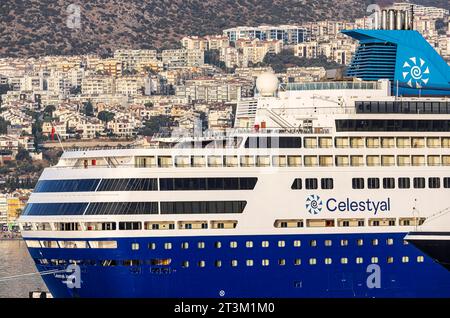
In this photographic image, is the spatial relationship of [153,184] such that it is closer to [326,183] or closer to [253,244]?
[253,244]

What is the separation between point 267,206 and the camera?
27.5 meters

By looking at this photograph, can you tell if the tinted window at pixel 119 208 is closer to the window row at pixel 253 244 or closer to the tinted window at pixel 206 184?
the tinted window at pixel 206 184

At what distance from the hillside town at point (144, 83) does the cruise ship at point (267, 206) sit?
7018cm

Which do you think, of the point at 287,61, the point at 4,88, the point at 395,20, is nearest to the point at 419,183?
the point at 395,20

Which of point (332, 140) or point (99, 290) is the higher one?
point (332, 140)

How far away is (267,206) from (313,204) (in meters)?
1.03

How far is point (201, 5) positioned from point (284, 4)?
10.9m

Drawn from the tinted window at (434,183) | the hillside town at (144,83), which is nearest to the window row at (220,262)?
the tinted window at (434,183)

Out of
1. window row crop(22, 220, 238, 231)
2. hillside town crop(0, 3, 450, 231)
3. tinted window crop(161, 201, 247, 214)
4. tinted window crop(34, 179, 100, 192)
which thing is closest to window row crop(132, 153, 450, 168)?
tinted window crop(161, 201, 247, 214)

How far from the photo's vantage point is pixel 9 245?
88562 mm


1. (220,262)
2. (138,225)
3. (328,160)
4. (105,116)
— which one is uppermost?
(328,160)
